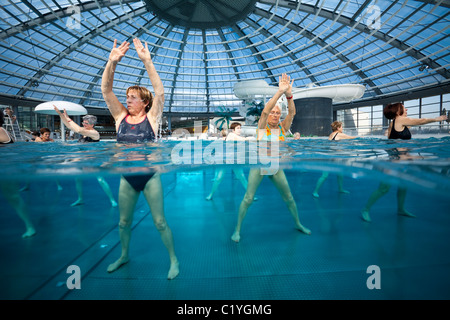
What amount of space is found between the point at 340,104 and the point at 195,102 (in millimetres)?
20051

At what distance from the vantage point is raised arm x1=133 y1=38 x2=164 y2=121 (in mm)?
3000

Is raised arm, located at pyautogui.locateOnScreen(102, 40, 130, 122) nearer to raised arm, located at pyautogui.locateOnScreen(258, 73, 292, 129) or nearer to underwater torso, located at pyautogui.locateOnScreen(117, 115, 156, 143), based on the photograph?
underwater torso, located at pyautogui.locateOnScreen(117, 115, 156, 143)

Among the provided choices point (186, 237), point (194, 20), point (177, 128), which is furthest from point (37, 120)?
point (186, 237)

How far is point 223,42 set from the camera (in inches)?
922

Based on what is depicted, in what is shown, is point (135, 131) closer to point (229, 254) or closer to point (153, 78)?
point (153, 78)

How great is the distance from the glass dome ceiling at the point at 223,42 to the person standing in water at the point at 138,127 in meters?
15.6

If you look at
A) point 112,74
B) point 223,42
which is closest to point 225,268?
Answer: point 112,74

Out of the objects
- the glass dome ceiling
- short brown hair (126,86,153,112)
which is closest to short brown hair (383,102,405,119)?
short brown hair (126,86,153,112)

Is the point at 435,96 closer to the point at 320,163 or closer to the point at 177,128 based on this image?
the point at 320,163

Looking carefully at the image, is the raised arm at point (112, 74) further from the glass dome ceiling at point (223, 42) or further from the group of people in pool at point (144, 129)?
the glass dome ceiling at point (223, 42)

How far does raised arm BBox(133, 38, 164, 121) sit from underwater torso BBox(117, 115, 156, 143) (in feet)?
0.54

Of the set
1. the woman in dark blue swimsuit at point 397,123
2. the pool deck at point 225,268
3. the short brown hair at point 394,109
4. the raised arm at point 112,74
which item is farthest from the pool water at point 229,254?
the raised arm at point 112,74

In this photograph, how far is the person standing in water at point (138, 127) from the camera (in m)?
2.95

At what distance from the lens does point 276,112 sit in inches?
162
